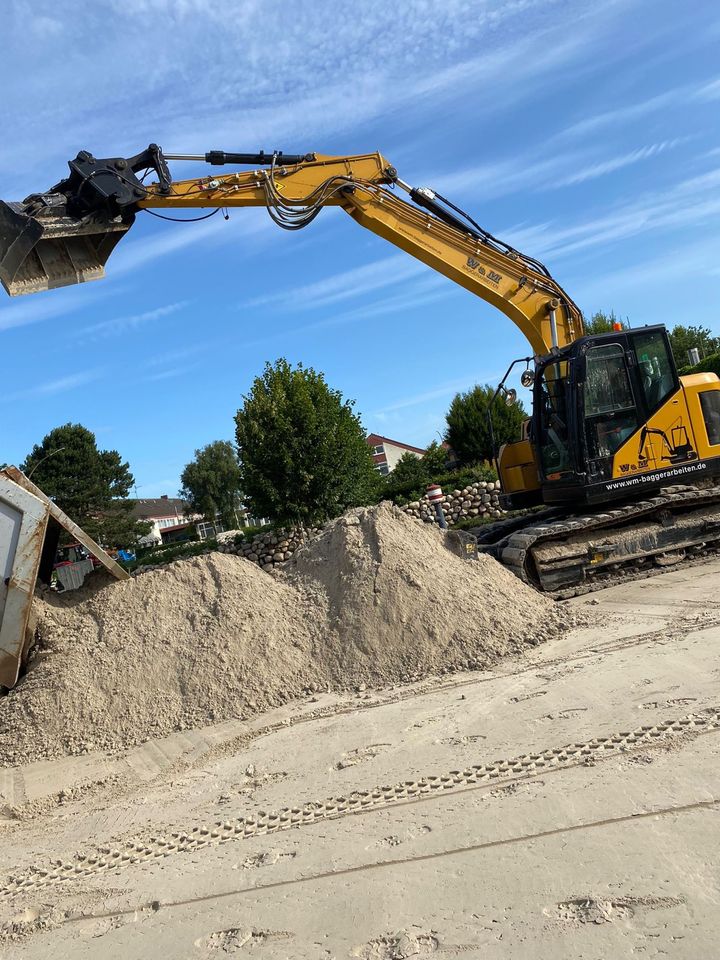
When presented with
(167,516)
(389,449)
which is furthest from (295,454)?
(167,516)

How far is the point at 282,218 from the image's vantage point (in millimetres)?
9586

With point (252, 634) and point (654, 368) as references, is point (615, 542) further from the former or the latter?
point (252, 634)

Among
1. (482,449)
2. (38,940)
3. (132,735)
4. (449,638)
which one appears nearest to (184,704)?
(132,735)

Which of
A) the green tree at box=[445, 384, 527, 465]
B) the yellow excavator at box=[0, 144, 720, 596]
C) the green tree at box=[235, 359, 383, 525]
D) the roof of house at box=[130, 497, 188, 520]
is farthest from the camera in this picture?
the roof of house at box=[130, 497, 188, 520]

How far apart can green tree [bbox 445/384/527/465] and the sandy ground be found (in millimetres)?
23217

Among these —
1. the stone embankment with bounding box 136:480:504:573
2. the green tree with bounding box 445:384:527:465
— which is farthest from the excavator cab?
the green tree with bounding box 445:384:527:465

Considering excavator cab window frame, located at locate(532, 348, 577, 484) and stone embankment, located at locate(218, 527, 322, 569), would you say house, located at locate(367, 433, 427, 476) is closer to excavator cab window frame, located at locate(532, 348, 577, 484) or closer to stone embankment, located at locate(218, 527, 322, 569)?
stone embankment, located at locate(218, 527, 322, 569)

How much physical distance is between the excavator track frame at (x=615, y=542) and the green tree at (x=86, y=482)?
1135 inches

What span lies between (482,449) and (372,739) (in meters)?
24.9

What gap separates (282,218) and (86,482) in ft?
96.6

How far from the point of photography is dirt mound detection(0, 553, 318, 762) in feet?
21.9

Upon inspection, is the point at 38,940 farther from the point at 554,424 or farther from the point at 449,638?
the point at 554,424

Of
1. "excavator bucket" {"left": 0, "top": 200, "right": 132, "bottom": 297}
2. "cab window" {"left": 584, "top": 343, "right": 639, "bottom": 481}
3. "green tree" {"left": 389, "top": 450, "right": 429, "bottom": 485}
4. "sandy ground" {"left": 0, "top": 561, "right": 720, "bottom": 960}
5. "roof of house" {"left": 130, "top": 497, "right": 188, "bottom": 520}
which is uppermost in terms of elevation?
"roof of house" {"left": 130, "top": 497, "right": 188, "bottom": 520}

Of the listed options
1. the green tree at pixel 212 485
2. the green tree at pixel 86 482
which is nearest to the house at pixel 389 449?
the green tree at pixel 212 485
